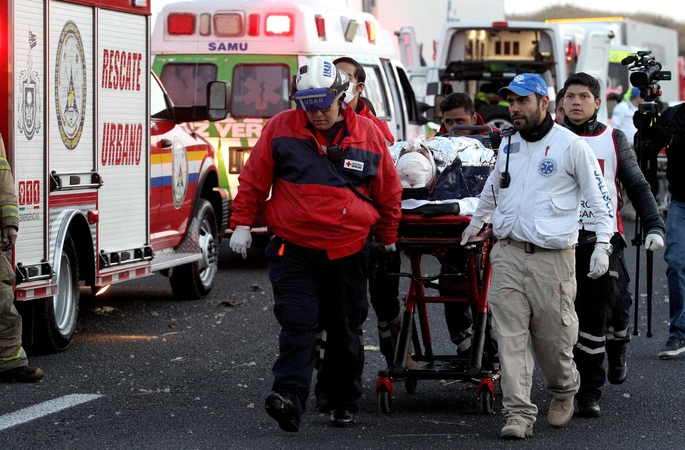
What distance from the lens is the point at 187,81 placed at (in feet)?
47.4

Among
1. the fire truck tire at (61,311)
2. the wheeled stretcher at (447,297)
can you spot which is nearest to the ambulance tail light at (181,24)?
the fire truck tire at (61,311)

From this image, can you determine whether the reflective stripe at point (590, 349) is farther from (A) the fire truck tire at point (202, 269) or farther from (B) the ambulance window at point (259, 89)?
(B) the ambulance window at point (259, 89)

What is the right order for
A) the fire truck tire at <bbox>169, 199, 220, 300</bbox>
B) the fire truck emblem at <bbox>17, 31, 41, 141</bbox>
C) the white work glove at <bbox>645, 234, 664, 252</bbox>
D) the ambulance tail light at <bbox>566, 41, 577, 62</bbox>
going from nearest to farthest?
the white work glove at <bbox>645, 234, 664, 252</bbox>
the fire truck emblem at <bbox>17, 31, 41, 141</bbox>
the fire truck tire at <bbox>169, 199, 220, 300</bbox>
the ambulance tail light at <bbox>566, 41, 577, 62</bbox>

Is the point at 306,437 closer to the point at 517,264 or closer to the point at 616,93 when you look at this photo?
the point at 517,264

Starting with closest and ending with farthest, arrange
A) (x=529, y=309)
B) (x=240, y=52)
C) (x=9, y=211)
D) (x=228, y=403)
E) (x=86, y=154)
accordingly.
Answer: (x=529, y=309), (x=228, y=403), (x=9, y=211), (x=86, y=154), (x=240, y=52)

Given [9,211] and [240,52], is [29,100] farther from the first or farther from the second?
[240,52]

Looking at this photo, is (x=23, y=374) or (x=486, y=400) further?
(x=23, y=374)

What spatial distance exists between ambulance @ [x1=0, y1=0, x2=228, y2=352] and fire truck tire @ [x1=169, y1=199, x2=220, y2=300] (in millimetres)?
36

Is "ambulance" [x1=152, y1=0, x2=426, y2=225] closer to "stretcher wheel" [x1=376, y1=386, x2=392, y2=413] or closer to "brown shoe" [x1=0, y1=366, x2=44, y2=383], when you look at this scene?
"brown shoe" [x1=0, y1=366, x2=44, y2=383]

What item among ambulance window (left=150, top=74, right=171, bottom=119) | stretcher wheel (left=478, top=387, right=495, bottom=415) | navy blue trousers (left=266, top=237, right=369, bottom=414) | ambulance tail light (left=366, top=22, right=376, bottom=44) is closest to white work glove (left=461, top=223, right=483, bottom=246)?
navy blue trousers (left=266, top=237, right=369, bottom=414)

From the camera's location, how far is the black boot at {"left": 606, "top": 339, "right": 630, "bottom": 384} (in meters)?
7.75

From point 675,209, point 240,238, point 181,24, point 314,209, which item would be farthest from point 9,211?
point 181,24

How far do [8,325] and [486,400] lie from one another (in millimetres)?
2836

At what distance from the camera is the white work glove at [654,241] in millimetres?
7242
